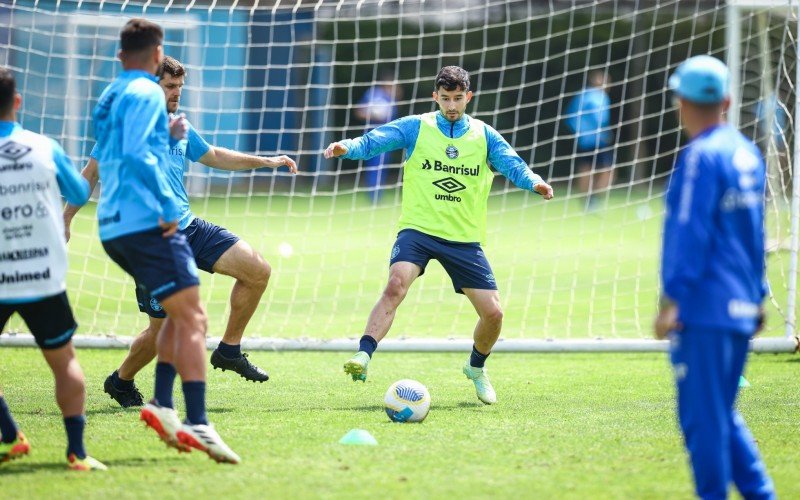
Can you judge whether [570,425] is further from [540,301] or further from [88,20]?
[88,20]

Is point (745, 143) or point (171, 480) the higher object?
point (745, 143)

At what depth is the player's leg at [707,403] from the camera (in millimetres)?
3980

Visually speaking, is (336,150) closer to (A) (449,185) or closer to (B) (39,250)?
(A) (449,185)

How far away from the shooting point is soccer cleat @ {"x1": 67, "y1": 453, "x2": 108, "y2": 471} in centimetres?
518

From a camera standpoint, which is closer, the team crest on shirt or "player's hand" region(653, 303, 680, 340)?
"player's hand" region(653, 303, 680, 340)

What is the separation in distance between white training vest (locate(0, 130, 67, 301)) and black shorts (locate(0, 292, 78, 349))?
5 centimetres

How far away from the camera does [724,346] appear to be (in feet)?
13.1

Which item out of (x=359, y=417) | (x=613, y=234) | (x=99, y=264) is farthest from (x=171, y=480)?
(x=613, y=234)

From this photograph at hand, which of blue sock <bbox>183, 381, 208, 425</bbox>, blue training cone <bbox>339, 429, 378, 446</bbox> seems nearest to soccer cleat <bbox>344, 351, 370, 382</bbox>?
blue training cone <bbox>339, 429, 378, 446</bbox>

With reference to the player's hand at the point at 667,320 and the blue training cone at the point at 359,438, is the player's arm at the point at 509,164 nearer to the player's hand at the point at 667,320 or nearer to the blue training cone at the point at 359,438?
the blue training cone at the point at 359,438

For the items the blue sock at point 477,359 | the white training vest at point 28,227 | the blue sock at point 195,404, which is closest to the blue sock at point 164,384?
the blue sock at point 195,404

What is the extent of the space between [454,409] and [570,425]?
0.87 meters

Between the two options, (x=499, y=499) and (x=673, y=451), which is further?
(x=673, y=451)

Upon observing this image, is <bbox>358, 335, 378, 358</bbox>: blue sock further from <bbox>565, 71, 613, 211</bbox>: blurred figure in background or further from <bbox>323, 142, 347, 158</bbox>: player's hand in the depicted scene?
<bbox>565, 71, 613, 211</bbox>: blurred figure in background
